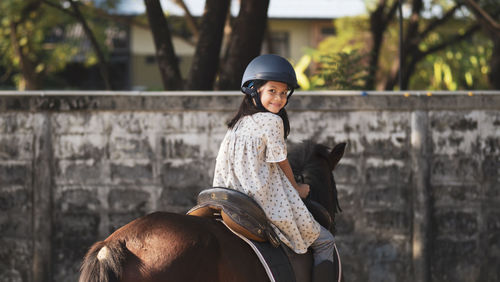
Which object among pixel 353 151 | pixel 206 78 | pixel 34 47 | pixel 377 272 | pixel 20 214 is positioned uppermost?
pixel 34 47

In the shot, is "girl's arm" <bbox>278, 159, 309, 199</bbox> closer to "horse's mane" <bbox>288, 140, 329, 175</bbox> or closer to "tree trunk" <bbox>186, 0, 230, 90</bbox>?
"horse's mane" <bbox>288, 140, 329, 175</bbox>

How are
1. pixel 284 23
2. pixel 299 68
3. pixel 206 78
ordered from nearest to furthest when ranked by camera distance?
pixel 206 78, pixel 299 68, pixel 284 23

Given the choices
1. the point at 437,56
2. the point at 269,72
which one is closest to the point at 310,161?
the point at 269,72

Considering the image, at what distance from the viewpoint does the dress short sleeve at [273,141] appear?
358 centimetres

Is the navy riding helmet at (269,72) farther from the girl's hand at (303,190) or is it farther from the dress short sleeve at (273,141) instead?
the girl's hand at (303,190)

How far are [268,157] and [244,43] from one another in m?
4.33

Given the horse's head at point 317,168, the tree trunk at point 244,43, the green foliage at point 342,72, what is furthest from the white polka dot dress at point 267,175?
the green foliage at point 342,72

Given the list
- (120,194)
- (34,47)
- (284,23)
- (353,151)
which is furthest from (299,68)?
(284,23)

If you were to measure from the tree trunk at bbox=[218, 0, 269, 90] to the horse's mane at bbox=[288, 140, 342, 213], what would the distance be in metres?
3.34

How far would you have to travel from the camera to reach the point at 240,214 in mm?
3457

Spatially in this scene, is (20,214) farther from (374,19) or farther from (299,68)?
(374,19)

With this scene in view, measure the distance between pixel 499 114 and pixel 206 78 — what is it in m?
3.57

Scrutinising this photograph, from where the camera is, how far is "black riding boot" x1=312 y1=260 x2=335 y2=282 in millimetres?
3842

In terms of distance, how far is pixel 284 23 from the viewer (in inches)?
1158
